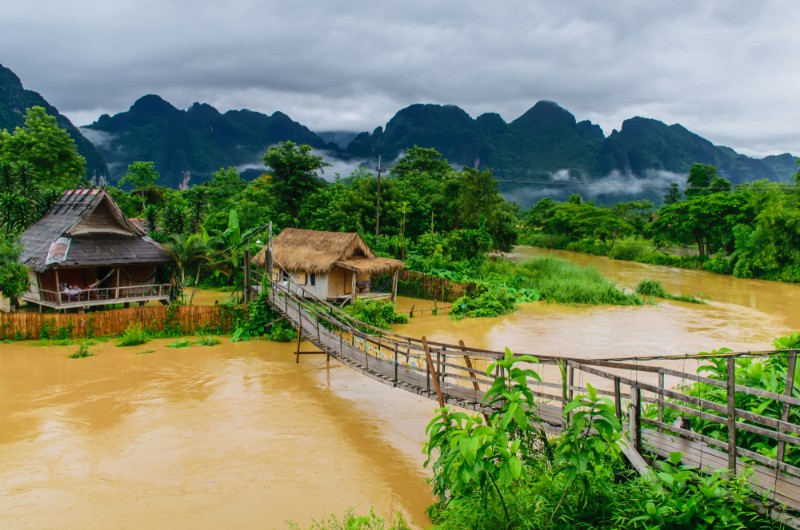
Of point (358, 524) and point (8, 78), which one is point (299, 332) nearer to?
point (358, 524)

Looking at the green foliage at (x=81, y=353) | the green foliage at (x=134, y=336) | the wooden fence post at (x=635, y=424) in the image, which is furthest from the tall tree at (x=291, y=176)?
the wooden fence post at (x=635, y=424)

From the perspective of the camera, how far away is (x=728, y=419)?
461 cm

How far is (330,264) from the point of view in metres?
17.5

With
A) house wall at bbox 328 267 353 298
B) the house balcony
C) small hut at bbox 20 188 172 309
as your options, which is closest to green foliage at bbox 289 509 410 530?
the house balcony

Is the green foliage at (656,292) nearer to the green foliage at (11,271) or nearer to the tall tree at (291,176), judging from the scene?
the tall tree at (291,176)

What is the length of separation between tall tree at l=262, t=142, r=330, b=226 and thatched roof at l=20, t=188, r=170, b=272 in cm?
1044

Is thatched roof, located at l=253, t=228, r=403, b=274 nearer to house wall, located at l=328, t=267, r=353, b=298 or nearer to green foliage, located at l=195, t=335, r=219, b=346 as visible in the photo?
house wall, located at l=328, t=267, r=353, b=298

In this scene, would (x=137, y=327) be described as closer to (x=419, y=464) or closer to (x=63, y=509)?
(x=63, y=509)

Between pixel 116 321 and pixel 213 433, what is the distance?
6744 millimetres

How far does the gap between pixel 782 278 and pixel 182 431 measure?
29361mm

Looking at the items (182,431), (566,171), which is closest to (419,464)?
(182,431)

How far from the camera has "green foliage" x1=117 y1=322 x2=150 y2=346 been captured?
44.5 feet

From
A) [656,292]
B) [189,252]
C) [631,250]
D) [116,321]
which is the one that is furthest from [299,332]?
[631,250]

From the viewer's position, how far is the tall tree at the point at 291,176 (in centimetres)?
2667
